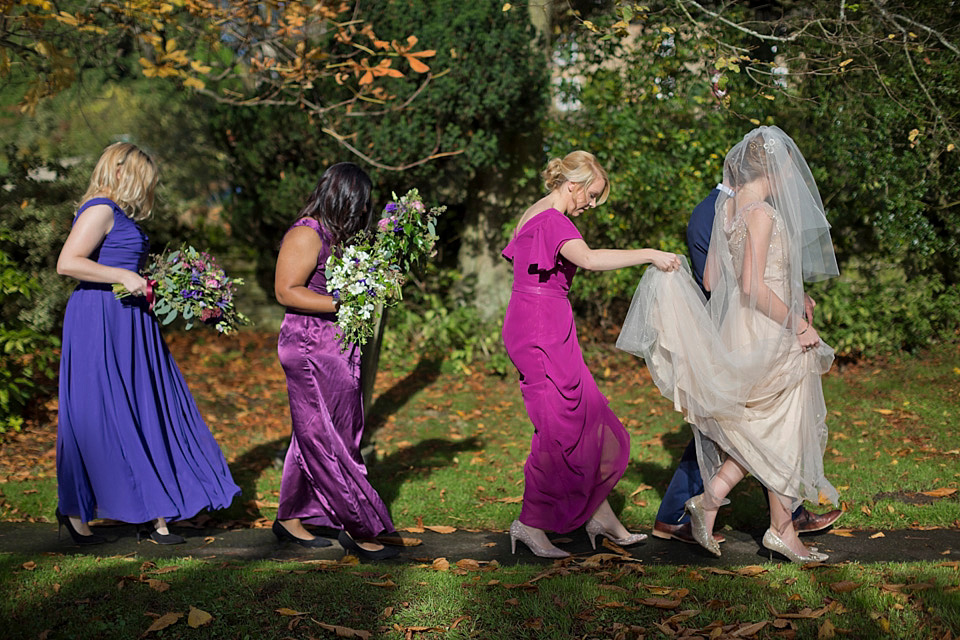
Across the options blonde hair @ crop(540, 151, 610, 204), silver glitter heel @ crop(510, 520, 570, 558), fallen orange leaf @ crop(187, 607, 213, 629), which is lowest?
fallen orange leaf @ crop(187, 607, 213, 629)

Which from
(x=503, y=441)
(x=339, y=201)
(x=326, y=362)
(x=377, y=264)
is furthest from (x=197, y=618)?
(x=503, y=441)

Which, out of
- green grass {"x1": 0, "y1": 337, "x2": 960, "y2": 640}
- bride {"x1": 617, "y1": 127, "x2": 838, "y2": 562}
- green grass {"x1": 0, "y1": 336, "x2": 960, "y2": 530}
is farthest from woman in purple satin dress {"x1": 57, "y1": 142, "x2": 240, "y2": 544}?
bride {"x1": 617, "y1": 127, "x2": 838, "y2": 562}

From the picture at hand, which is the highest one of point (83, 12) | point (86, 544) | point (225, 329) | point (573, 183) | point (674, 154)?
point (83, 12)

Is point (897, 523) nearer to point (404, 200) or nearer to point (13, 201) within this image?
point (404, 200)

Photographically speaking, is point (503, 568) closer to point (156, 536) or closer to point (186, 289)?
point (156, 536)

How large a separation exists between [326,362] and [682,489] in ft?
7.11

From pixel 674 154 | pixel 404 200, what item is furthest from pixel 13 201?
pixel 674 154

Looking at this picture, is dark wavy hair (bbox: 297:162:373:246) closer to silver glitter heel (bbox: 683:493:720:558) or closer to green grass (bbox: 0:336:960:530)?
green grass (bbox: 0:336:960:530)

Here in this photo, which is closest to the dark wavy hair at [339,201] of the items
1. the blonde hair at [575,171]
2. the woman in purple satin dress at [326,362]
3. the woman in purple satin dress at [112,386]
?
the woman in purple satin dress at [326,362]

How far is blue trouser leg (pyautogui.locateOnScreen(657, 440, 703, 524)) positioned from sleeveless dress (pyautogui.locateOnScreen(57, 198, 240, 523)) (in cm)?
273

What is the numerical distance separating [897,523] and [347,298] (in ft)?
11.5

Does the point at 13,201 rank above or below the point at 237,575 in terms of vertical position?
above

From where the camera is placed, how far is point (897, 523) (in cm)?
529

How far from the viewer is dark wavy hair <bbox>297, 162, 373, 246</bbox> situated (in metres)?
4.93
